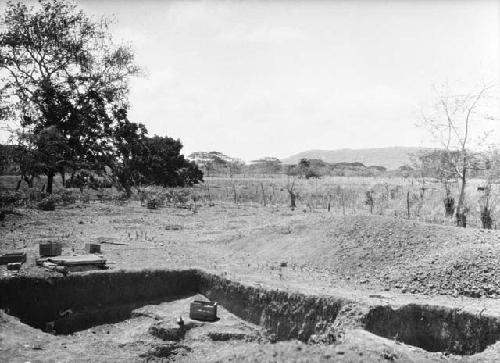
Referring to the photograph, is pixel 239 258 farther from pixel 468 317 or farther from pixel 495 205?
pixel 495 205

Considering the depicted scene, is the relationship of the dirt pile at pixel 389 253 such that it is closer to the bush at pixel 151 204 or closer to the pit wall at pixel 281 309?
the pit wall at pixel 281 309

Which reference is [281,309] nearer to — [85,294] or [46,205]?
[85,294]

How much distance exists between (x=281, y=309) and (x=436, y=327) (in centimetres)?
255

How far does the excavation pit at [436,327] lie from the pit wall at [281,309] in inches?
29.4

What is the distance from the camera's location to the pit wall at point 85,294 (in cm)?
874

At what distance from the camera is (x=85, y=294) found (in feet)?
30.9

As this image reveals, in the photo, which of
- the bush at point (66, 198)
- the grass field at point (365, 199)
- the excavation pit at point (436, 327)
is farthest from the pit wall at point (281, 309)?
the bush at point (66, 198)

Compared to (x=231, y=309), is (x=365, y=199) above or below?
above

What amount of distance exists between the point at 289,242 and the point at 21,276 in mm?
6318

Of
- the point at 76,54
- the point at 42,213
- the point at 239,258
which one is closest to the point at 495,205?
the point at 239,258

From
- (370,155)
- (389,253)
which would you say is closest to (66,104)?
(389,253)

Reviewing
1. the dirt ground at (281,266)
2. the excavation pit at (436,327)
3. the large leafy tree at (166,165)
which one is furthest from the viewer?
the large leafy tree at (166,165)

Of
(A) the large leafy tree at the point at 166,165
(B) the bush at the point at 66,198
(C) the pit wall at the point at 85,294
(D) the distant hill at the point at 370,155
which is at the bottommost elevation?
(C) the pit wall at the point at 85,294

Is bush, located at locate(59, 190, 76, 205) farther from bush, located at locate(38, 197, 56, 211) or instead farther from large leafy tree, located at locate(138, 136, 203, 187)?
large leafy tree, located at locate(138, 136, 203, 187)
